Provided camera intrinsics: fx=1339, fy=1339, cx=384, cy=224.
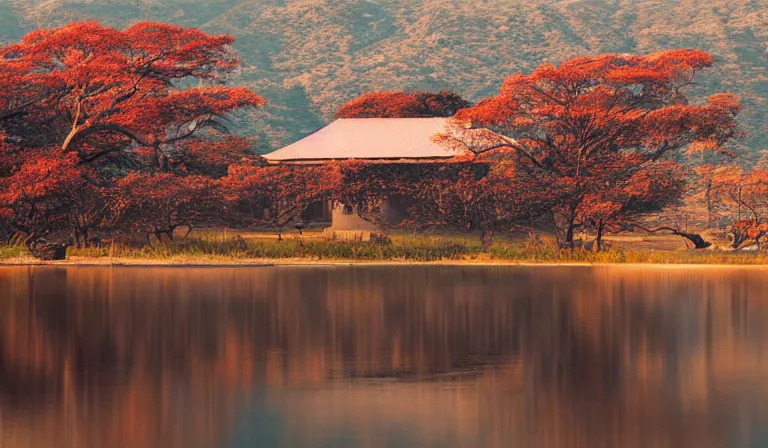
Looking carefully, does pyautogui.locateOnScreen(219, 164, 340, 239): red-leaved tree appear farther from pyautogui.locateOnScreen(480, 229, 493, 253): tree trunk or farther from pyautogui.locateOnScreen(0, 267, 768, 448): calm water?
pyautogui.locateOnScreen(0, 267, 768, 448): calm water

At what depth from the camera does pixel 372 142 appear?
60344 millimetres

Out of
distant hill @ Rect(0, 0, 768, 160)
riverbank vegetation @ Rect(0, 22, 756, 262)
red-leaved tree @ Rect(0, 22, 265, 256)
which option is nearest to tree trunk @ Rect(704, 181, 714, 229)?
riverbank vegetation @ Rect(0, 22, 756, 262)

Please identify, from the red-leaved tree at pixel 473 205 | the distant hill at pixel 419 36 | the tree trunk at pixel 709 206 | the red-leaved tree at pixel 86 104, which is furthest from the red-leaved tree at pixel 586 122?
the distant hill at pixel 419 36

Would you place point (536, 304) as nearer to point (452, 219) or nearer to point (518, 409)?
point (518, 409)

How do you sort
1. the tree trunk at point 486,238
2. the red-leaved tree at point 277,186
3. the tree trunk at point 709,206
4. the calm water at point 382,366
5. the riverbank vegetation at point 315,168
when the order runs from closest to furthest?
1. the calm water at point 382,366
2. the riverbank vegetation at point 315,168
3. the tree trunk at point 486,238
4. the red-leaved tree at point 277,186
5. the tree trunk at point 709,206

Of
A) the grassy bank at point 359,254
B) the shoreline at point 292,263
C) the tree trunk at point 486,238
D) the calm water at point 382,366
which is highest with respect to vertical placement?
the tree trunk at point 486,238

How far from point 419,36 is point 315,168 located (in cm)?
12092

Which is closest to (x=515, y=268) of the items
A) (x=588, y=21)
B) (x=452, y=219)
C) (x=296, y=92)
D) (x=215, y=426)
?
(x=452, y=219)

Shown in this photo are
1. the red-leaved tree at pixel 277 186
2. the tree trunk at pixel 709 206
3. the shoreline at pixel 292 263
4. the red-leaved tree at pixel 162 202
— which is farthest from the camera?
the tree trunk at pixel 709 206

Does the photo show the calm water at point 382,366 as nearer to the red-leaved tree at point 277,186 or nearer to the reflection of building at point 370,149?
the red-leaved tree at point 277,186

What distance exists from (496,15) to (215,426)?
559ft

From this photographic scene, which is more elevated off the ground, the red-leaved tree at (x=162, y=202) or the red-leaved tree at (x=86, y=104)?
the red-leaved tree at (x=86, y=104)

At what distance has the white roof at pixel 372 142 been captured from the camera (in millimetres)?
58500

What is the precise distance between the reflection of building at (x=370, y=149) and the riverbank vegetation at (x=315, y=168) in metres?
0.52
